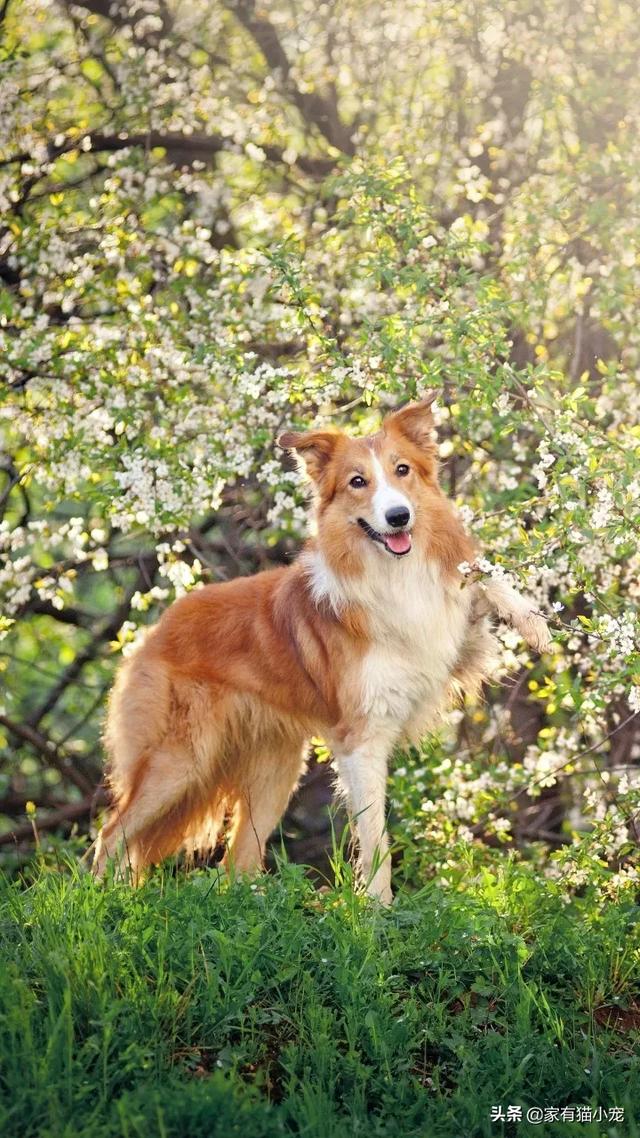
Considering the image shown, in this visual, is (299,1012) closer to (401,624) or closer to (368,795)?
(368,795)

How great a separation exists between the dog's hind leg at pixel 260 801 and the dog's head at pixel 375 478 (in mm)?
1258

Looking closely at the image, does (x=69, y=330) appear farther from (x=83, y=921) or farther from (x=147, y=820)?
(x=83, y=921)

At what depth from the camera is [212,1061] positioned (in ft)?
13.5

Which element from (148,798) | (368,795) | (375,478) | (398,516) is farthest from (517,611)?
(148,798)

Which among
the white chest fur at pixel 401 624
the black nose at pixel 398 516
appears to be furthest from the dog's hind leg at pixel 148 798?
the black nose at pixel 398 516

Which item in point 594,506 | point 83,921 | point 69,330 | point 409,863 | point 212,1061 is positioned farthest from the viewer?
point 69,330

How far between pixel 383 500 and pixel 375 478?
152 mm

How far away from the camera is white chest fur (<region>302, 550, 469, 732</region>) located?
19.9 ft

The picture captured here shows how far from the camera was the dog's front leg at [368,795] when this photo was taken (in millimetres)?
5742

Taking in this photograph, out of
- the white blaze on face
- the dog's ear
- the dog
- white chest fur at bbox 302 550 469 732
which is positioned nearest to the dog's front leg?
the dog

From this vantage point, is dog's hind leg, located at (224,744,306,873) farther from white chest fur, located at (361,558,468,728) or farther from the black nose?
the black nose

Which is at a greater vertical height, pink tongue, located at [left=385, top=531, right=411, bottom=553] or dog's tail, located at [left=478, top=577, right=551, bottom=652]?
pink tongue, located at [left=385, top=531, right=411, bottom=553]

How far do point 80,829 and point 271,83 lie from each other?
518 cm

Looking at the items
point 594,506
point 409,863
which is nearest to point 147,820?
point 409,863
